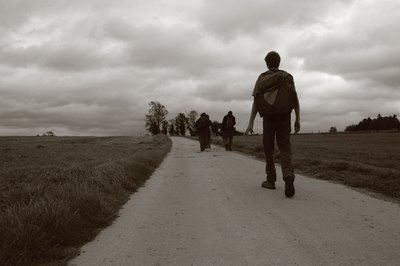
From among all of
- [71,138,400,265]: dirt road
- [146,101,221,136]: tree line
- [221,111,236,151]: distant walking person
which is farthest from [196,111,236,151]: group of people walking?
[146,101,221,136]: tree line

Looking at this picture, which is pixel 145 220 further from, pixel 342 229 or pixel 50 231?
pixel 342 229

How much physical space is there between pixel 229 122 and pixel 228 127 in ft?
1.02

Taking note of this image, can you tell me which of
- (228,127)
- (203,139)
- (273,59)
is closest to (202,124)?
(203,139)

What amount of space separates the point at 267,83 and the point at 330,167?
498 centimetres

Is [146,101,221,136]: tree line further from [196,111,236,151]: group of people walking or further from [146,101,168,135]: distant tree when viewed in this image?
[196,111,236,151]: group of people walking

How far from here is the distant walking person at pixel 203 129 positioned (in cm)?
2205

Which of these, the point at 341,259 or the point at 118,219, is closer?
the point at 341,259

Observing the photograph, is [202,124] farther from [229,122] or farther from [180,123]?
[180,123]

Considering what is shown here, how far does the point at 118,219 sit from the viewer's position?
217 inches

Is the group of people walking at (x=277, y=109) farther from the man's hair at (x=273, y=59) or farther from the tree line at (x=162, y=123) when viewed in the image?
the tree line at (x=162, y=123)

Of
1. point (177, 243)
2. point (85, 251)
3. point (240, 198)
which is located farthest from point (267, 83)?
point (85, 251)

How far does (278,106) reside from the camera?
6.70 meters

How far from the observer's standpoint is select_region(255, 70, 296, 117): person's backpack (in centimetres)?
668

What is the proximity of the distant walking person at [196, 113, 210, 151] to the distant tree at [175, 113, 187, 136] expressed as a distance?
114 meters
